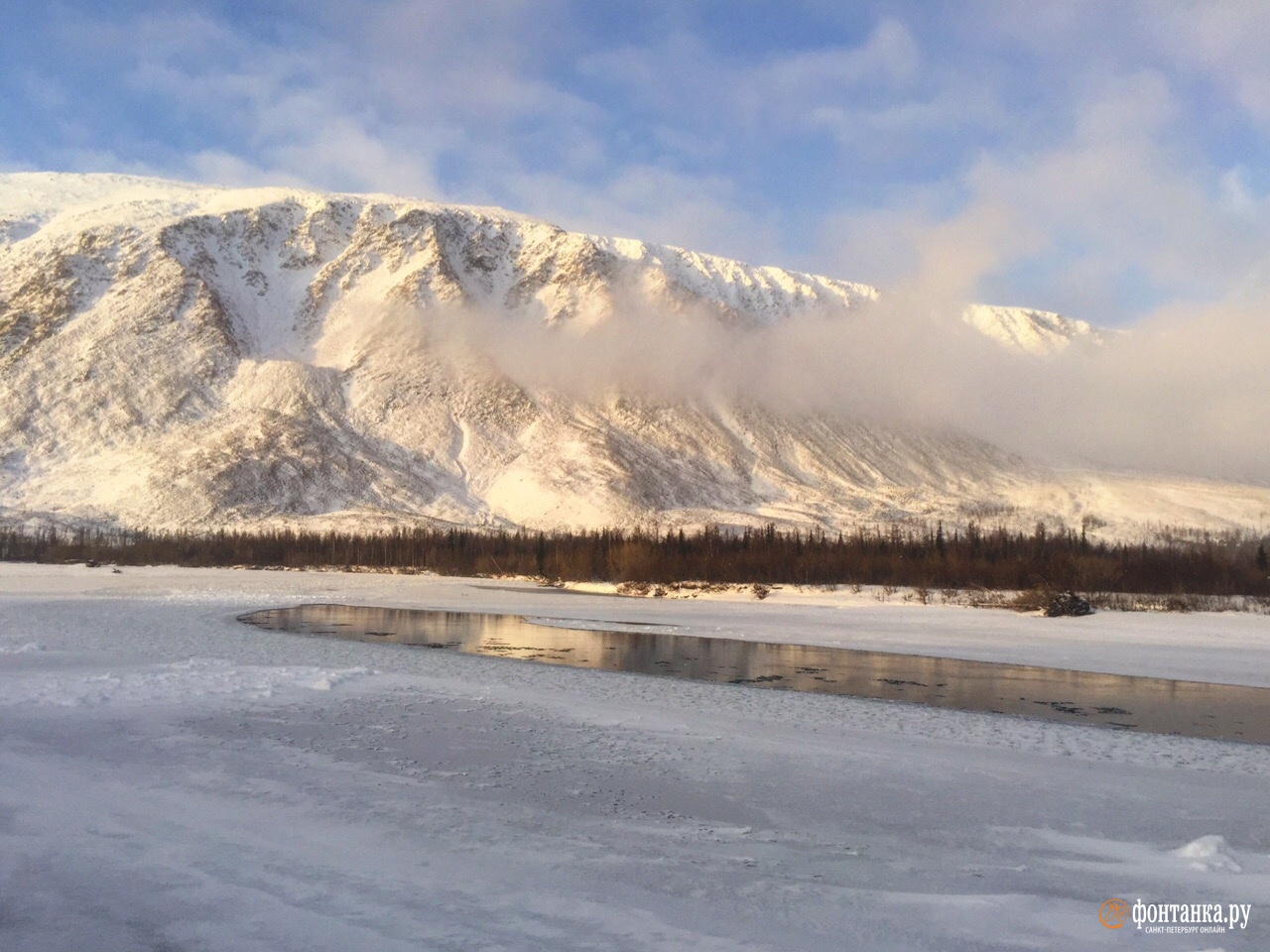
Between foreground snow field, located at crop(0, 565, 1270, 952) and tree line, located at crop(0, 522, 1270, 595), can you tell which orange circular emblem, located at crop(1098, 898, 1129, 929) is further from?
tree line, located at crop(0, 522, 1270, 595)

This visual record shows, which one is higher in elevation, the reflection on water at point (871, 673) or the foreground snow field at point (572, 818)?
the foreground snow field at point (572, 818)

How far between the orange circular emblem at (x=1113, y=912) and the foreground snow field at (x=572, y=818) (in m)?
0.17

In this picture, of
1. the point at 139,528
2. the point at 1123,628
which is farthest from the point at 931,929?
the point at 139,528

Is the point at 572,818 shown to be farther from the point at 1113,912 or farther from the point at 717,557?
the point at 717,557

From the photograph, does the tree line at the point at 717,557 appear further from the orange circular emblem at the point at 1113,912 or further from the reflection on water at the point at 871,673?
the orange circular emblem at the point at 1113,912

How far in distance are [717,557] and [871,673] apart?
250 feet

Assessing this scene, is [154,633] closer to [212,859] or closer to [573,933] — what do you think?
[212,859]

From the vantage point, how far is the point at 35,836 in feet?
29.8

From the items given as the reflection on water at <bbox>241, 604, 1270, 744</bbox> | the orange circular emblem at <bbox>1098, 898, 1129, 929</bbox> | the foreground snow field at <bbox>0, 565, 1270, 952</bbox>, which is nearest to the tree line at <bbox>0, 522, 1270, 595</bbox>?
the reflection on water at <bbox>241, 604, 1270, 744</bbox>

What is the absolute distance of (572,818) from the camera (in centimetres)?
1048

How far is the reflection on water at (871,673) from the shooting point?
20.9 metres

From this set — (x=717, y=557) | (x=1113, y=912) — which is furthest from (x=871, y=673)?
(x=717, y=557)

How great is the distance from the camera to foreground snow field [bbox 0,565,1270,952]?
756cm

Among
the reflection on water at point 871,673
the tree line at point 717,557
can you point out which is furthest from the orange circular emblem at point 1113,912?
the tree line at point 717,557
